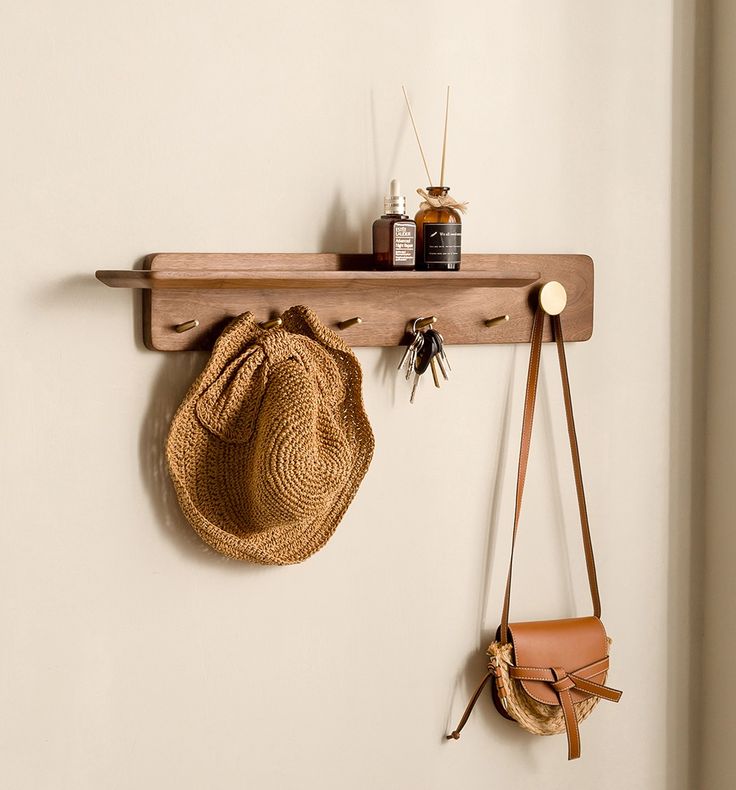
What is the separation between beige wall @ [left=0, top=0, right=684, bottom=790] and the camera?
3.47 ft

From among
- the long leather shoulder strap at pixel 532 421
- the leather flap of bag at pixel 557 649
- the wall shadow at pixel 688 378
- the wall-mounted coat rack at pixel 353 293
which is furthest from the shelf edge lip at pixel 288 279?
the leather flap of bag at pixel 557 649

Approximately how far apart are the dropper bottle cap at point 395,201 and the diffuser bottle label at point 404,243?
0.02 metres

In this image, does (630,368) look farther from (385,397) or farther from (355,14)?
(355,14)

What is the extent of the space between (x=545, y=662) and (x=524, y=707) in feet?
0.23

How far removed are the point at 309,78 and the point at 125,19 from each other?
0.22 meters

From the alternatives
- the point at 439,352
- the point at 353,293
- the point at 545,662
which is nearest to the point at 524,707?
the point at 545,662

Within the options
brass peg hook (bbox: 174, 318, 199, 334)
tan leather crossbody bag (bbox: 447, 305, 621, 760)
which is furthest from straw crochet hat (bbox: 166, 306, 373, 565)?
tan leather crossbody bag (bbox: 447, 305, 621, 760)

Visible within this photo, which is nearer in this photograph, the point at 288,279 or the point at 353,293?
the point at 288,279

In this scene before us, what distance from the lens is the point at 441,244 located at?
1.11m

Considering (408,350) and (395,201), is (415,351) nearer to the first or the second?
(408,350)

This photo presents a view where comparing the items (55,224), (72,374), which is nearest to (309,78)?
(55,224)

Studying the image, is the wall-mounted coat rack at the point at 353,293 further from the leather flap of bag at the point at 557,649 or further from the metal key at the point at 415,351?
the leather flap of bag at the point at 557,649

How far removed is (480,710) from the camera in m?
1.29

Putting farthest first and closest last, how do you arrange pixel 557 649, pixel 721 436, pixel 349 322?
pixel 721 436, pixel 557 649, pixel 349 322
